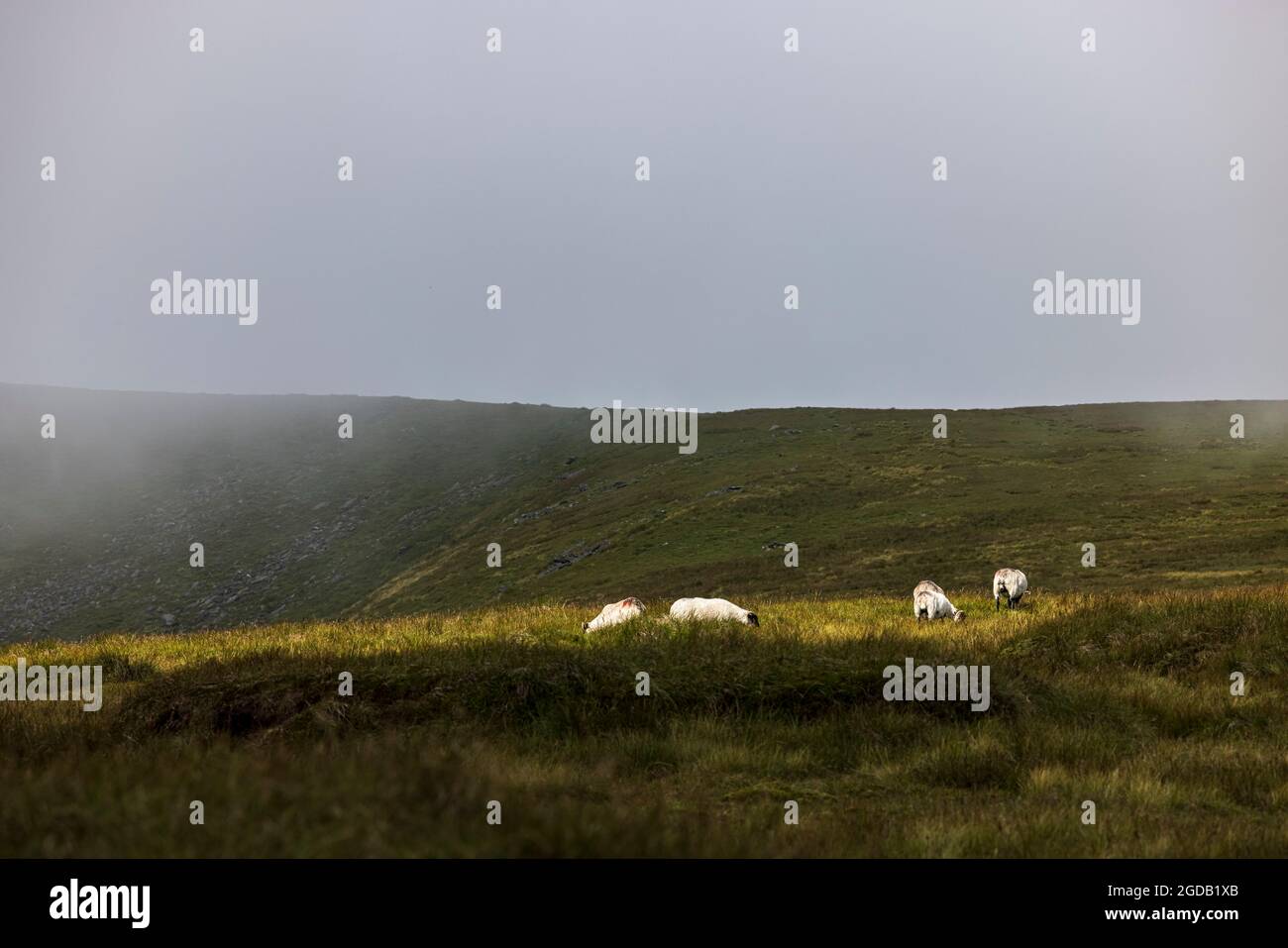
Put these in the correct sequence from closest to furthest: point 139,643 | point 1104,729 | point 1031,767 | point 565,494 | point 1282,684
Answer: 1. point 1031,767
2. point 1104,729
3. point 1282,684
4. point 139,643
5. point 565,494

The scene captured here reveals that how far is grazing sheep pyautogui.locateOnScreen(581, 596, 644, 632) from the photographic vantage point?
51.6 feet

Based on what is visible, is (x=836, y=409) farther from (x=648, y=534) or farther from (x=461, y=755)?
(x=461, y=755)

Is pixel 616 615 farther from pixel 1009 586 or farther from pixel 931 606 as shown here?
pixel 1009 586

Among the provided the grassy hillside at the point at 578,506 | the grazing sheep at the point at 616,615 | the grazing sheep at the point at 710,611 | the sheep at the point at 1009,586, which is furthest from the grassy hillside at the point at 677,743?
the grassy hillside at the point at 578,506

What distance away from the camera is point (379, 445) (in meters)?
125

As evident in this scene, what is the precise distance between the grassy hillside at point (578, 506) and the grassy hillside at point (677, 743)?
2964cm

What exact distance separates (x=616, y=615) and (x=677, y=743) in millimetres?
6943

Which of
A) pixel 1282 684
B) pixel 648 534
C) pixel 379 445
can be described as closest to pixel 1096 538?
pixel 648 534

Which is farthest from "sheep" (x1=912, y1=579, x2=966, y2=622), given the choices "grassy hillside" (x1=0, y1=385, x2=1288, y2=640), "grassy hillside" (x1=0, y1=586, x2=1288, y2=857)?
"grassy hillside" (x1=0, y1=385, x2=1288, y2=640)

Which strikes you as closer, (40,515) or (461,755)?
(461,755)

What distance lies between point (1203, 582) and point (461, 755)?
3960 centimetres

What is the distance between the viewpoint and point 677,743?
9.45 meters

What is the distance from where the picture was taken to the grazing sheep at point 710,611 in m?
16.1

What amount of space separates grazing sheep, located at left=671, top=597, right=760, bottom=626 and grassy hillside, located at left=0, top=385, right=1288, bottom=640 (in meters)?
28.2
